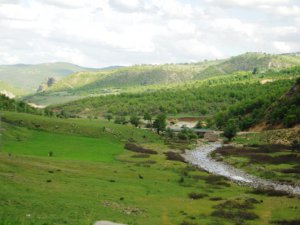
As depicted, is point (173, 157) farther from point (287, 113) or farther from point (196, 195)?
point (287, 113)

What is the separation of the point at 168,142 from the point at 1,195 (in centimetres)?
11823

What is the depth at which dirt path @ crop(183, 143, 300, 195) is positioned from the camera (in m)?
82.8

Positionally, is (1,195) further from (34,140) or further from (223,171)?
(34,140)

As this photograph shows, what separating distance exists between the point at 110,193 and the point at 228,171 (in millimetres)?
48436

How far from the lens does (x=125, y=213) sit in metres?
53.2

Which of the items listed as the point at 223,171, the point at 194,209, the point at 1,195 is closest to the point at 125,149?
→ the point at 223,171

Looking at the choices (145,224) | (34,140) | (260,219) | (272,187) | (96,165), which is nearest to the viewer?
(145,224)

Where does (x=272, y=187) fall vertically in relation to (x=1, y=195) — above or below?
below

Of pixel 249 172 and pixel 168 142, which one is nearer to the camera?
pixel 249 172

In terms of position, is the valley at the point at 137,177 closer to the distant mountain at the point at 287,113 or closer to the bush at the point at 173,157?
the bush at the point at 173,157

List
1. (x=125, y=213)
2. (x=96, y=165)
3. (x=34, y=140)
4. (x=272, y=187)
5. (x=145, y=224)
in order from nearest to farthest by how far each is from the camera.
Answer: (x=145, y=224) → (x=125, y=213) → (x=272, y=187) → (x=96, y=165) → (x=34, y=140)

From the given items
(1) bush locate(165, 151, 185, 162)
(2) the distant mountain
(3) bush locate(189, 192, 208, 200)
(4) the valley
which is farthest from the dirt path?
(2) the distant mountain

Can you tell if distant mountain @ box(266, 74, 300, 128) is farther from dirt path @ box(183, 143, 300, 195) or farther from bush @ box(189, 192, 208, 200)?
bush @ box(189, 192, 208, 200)

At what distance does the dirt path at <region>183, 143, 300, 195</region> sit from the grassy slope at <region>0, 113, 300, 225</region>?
21.2 ft
